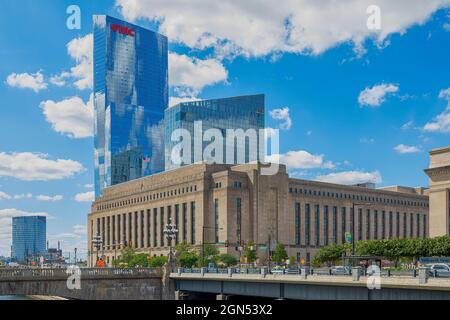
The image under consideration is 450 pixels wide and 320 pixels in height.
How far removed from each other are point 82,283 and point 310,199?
98832 mm

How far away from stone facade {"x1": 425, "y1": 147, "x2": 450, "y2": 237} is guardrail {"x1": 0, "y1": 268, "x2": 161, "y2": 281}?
45.8 metres

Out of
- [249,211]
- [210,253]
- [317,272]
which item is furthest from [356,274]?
[249,211]

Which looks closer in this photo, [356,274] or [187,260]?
[356,274]

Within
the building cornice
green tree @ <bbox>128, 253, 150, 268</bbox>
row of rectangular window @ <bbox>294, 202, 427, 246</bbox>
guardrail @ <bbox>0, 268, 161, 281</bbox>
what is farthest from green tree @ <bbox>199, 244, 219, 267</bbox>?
guardrail @ <bbox>0, 268, 161, 281</bbox>

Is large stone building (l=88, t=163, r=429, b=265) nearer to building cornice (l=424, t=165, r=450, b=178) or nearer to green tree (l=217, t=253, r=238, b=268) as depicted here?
green tree (l=217, t=253, r=238, b=268)

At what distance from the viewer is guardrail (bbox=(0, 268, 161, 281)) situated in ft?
211

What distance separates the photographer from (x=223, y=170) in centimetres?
15750

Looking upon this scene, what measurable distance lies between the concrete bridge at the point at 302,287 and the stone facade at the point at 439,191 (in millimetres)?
42168

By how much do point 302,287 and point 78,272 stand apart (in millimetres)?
27088

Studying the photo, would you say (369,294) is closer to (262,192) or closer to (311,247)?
(262,192)

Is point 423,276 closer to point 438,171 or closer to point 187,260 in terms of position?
point 438,171

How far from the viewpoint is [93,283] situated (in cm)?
7269

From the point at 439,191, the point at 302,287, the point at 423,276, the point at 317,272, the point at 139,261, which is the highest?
the point at 439,191
